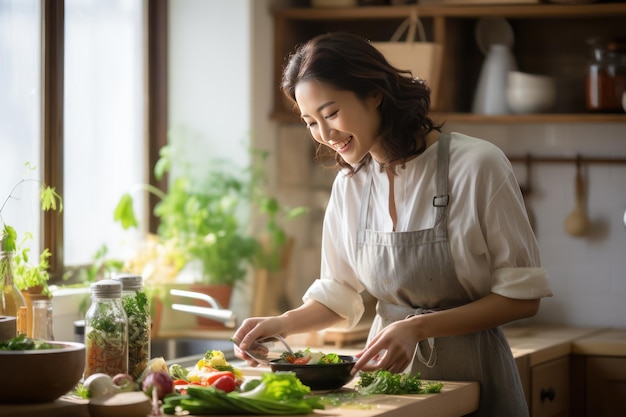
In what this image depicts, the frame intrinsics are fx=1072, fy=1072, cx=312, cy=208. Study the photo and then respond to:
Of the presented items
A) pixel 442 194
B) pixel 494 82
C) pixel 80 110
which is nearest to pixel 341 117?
pixel 442 194

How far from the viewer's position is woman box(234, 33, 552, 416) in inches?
94.2

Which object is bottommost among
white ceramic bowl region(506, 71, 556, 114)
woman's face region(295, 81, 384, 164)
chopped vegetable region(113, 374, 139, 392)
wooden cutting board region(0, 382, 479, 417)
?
wooden cutting board region(0, 382, 479, 417)

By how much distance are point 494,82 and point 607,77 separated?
409 mm

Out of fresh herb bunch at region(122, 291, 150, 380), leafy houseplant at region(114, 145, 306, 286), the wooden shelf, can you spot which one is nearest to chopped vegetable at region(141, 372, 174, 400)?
fresh herb bunch at region(122, 291, 150, 380)

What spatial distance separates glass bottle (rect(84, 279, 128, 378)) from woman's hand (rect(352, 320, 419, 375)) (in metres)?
0.50

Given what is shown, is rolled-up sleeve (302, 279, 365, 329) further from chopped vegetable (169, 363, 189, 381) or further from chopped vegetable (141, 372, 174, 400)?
chopped vegetable (141, 372, 174, 400)

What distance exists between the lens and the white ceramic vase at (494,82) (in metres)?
4.01

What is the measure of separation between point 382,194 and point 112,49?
159cm

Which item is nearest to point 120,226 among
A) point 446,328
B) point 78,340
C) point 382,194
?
point 78,340

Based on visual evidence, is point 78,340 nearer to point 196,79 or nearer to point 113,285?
point 113,285

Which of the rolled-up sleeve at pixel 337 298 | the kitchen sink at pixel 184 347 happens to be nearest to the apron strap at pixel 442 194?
the rolled-up sleeve at pixel 337 298

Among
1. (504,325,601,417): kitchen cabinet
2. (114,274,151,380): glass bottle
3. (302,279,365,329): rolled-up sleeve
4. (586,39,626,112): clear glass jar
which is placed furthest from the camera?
(586,39,626,112): clear glass jar

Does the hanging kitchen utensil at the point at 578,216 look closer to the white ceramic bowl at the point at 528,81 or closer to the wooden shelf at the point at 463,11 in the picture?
the white ceramic bowl at the point at 528,81

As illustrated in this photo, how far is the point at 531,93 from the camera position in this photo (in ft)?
12.9
